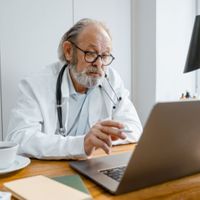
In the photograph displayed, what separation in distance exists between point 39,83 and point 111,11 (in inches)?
40.7

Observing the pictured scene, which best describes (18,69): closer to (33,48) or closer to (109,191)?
(33,48)

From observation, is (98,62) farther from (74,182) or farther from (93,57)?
(74,182)

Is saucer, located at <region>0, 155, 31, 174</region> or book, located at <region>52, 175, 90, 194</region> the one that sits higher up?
book, located at <region>52, 175, 90, 194</region>

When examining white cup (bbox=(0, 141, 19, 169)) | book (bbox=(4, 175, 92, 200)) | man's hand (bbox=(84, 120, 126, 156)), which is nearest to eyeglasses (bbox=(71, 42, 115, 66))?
man's hand (bbox=(84, 120, 126, 156))

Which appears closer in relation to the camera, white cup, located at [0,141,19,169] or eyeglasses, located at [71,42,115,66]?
white cup, located at [0,141,19,169]

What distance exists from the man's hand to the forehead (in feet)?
2.14

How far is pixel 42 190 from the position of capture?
64 centimetres

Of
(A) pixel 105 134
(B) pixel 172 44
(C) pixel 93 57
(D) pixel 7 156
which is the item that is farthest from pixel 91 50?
(B) pixel 172 44

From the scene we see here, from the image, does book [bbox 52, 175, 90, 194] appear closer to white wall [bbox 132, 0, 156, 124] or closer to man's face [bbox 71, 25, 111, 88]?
man's face [bbox 71, 25, 111, 88]

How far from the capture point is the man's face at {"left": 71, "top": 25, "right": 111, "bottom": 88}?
146cm

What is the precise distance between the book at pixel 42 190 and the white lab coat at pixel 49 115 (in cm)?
29

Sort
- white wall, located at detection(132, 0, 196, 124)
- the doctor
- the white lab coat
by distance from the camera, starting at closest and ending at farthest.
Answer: the white lab coat, the doctor, white wall, located at detection(132, 0, 196, 124)

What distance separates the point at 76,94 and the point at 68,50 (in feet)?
0.79

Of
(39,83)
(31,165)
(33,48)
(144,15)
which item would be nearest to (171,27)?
(144,15)
